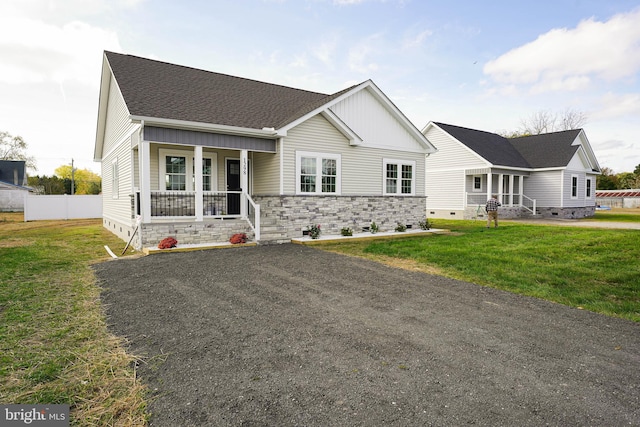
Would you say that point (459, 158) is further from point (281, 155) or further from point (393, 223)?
point (281, 155)

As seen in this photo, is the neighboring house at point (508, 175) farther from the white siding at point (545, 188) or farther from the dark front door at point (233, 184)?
the dark front door at point (233, 184)

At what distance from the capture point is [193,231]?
10.3 m

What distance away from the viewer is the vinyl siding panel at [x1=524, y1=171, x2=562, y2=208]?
22625 mm

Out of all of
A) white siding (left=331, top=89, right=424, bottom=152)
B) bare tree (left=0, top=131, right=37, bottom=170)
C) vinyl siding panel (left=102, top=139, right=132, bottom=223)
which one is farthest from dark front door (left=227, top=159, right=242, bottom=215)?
bare tree (left=0, top=131, right=37, bottom=170)

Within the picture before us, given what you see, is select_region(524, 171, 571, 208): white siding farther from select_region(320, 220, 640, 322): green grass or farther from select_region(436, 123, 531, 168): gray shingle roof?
select_region(320, 220, 640, 322): green grass

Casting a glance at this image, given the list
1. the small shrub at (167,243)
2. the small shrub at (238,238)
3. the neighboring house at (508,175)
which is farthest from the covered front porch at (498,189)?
the small shrub at (167,243)

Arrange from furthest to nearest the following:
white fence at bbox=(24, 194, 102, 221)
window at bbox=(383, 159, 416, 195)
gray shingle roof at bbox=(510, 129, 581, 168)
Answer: white fence at bbox=(24, 194, 102, 221), gray shingle roof at bbox=(510, 129, 581, 168), window at bbox=(383, 159, 416, 195)

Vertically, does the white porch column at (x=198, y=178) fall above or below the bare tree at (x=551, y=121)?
below

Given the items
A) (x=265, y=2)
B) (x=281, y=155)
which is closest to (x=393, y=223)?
(x=281, y=155)

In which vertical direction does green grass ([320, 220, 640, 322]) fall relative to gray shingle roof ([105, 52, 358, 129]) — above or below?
below

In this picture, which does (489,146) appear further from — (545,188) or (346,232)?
(346,232)

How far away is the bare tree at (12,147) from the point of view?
5225cm

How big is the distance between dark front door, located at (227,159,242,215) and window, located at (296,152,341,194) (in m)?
2.64

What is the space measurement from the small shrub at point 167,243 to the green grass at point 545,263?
184 inches
